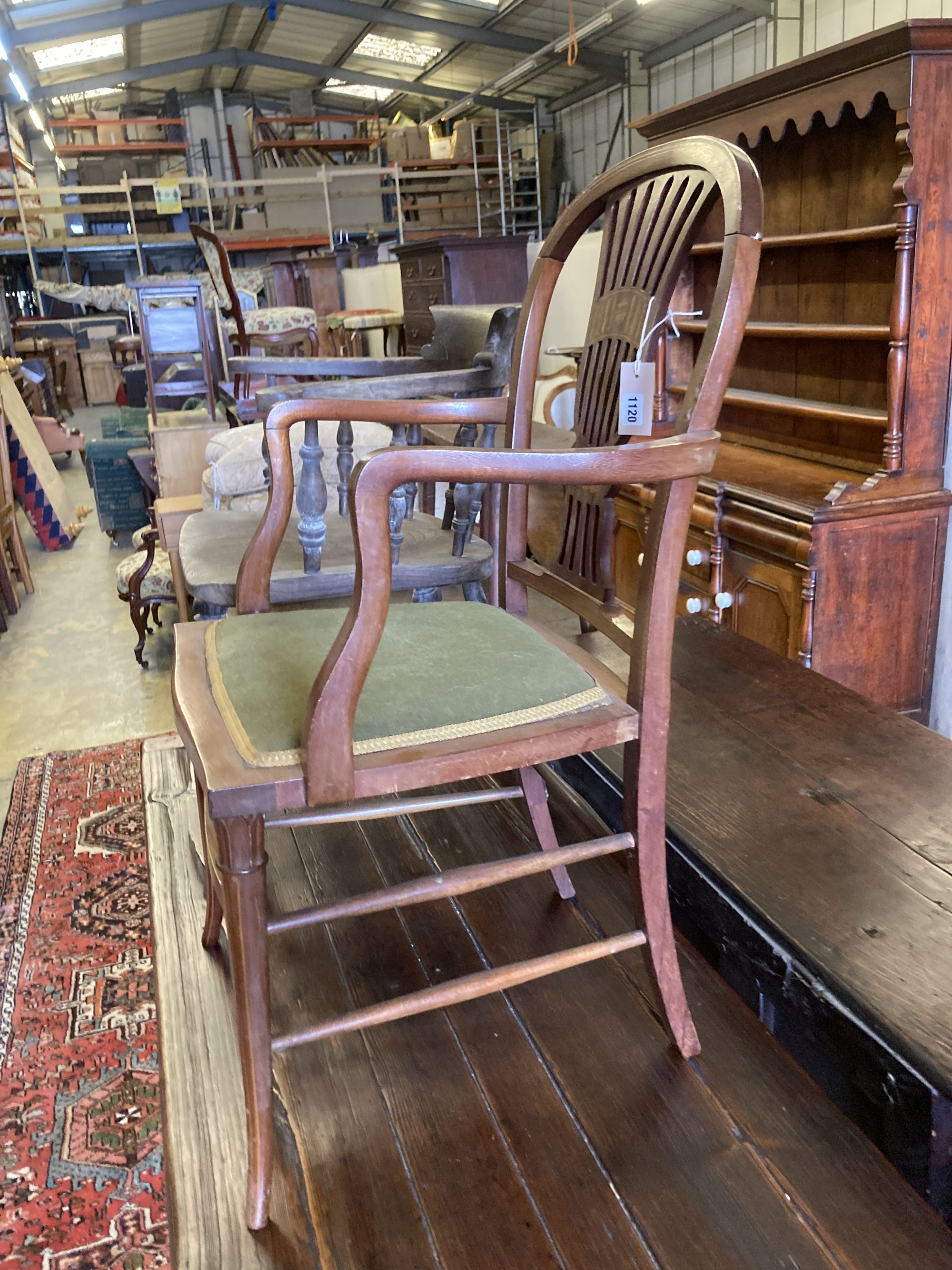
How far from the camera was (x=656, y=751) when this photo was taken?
3.53ft

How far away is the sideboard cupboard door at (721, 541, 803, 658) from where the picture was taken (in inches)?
90.7

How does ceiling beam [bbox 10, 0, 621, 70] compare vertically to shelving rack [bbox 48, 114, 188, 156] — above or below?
above

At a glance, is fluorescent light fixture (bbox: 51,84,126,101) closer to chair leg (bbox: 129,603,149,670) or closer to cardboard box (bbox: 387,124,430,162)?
cardboard box (bbox: 387,124,430,162)

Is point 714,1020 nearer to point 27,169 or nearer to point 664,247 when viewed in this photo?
point 664,247

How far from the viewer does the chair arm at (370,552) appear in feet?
2.78

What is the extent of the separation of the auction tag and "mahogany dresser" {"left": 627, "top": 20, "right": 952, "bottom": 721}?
1.11 metres

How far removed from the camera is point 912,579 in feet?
7.65

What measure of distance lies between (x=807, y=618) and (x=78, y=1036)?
5.84ft

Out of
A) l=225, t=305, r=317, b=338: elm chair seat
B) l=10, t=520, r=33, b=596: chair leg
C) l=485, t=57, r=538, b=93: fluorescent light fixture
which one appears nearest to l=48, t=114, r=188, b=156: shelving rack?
l=485, t=57, r=538, b=93: fluorescent light fixture

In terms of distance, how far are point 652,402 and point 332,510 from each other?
1478mm

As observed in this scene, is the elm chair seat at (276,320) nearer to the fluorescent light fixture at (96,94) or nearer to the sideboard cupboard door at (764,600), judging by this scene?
the sideboard cupboard door at (764,600)

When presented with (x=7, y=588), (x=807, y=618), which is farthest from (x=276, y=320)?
(x=807, y=618)

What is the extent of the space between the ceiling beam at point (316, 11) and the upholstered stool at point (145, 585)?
29.1 ft

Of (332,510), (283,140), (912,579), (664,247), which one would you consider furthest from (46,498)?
(283,140)
